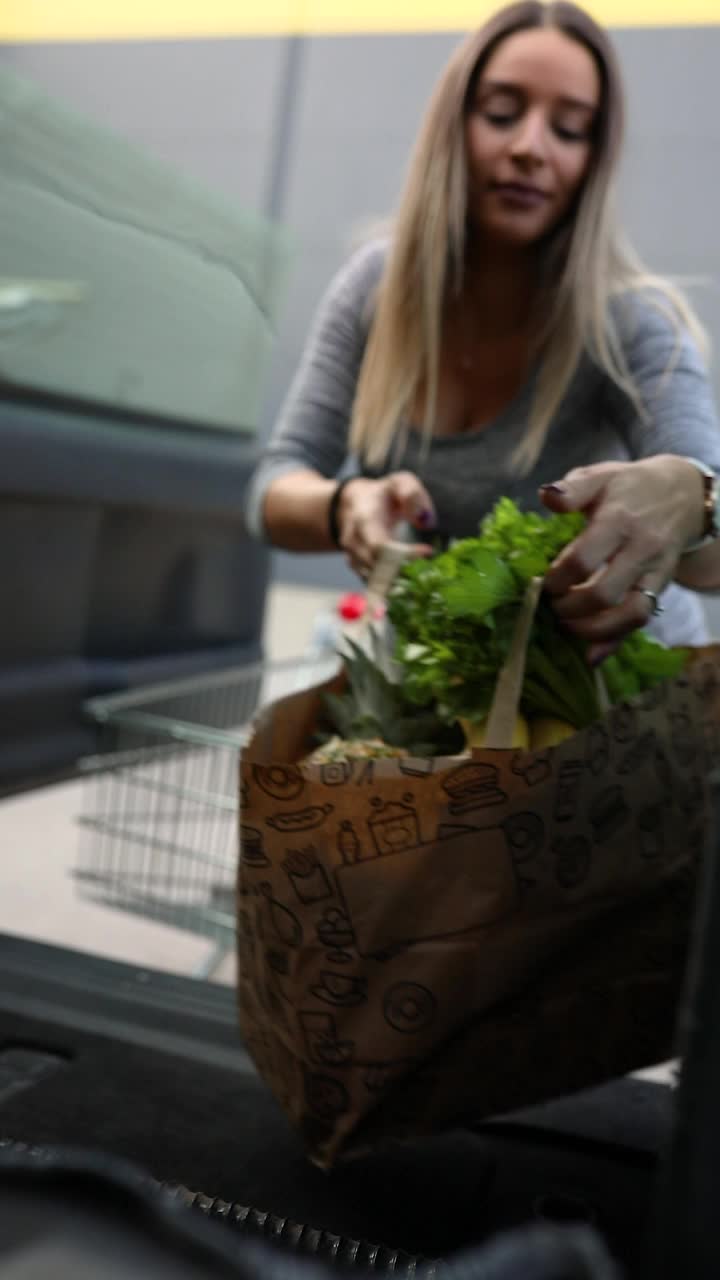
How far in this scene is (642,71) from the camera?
3.71 meters

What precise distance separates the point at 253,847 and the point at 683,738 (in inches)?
6.9

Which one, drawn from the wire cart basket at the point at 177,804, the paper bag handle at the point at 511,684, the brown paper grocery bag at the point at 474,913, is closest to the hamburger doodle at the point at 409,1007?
the brown paper grocery bag at the point at 474,913

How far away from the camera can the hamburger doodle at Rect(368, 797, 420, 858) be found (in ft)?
1.57

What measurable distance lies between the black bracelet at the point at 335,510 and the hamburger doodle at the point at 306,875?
0.51 m

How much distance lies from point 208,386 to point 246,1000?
298cm

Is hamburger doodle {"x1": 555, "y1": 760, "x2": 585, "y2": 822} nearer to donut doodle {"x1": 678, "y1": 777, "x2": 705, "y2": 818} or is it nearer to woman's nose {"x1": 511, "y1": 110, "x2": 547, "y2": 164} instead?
donut doodle {"x1": 678, "y1": 777, "x2": 705, "y2": 818}

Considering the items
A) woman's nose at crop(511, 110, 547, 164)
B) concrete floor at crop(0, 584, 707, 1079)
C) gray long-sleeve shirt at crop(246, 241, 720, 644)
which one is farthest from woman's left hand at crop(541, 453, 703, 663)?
concrete floor at crop(0, 584, 707, 1079)

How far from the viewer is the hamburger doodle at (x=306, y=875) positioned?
1.62 ft

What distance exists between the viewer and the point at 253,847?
0.51 m

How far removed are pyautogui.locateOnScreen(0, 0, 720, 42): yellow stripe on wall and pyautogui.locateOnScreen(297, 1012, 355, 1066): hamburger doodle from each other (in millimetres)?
3239

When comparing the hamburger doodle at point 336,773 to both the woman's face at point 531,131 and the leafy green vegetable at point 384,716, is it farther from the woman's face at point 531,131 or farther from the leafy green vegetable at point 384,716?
the woman's face at point 531,131

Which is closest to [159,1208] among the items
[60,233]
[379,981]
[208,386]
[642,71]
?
[379,981]

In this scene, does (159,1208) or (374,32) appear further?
(374,32)

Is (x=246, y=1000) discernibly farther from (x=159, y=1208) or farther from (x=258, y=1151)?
(x=159, y=1208)
